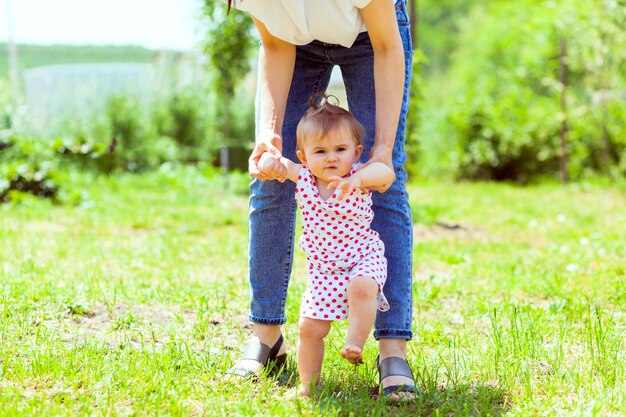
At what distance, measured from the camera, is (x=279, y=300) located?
2453 millimetres

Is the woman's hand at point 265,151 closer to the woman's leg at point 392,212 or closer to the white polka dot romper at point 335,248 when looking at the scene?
the white polka dot romper at point 335,248

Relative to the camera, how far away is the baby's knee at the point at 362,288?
210 cm

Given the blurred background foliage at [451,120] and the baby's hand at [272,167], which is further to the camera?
the blurred background foliage at [451,120]

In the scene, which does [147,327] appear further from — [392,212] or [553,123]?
[553,123]

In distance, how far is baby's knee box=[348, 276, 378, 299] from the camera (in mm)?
2096

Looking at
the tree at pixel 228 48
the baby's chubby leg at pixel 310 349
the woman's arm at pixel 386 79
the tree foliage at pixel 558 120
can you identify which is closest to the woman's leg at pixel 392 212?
the woman's arm at pixel 386 79

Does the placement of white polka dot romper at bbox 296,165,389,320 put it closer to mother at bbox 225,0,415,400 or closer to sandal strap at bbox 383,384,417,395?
mother at bbox 225,0,415,400

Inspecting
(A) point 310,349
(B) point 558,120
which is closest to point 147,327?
(A) point 310,349

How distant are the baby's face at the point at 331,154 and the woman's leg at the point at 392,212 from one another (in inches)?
7.3

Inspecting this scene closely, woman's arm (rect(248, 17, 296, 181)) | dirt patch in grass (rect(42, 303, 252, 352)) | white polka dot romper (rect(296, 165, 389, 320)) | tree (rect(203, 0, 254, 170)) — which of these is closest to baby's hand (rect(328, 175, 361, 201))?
white polka dot romper (rect(296, 165, 389, 320))

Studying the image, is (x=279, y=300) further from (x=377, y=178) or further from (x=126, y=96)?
(x=126, y=96)

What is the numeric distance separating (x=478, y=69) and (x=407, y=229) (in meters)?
18.0

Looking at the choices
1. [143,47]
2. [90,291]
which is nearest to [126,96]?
[143,47]

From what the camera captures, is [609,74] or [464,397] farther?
[609,74]
